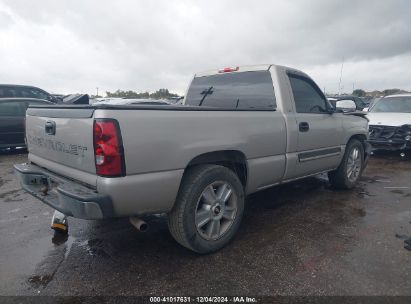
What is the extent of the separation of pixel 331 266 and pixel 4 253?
3126 millimetres

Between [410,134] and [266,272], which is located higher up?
[410,134]

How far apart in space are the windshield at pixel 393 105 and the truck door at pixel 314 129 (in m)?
5.11

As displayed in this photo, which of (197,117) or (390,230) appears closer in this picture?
(197,117)

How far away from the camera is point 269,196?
480 cm

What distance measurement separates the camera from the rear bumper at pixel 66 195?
2.23 m

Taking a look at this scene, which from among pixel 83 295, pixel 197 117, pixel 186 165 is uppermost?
pixel 197 117

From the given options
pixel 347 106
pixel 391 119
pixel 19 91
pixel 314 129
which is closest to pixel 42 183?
pixel 314 129

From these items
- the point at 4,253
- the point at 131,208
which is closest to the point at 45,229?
the point at 4,253

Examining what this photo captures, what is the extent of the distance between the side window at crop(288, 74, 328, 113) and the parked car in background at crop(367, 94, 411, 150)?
4280 millimetres

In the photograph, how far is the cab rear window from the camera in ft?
12.5

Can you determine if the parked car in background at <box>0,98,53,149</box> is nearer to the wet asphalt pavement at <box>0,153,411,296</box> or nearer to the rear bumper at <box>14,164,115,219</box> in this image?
the wet asphalt pavement at <box>0,153,411,296</box>

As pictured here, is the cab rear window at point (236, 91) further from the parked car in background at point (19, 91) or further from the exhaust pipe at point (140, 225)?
the parked car in background at point (19, 91)

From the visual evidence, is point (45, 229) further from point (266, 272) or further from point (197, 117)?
point (266, 272)

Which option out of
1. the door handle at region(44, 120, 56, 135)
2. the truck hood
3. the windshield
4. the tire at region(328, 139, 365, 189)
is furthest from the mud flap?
the windshield
